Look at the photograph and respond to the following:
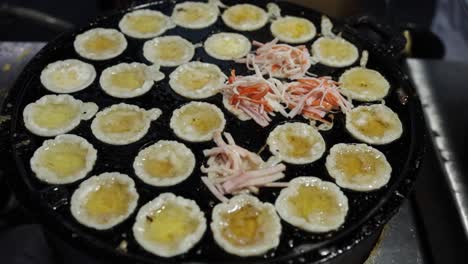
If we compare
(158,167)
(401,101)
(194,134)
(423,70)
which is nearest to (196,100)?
(194,134)

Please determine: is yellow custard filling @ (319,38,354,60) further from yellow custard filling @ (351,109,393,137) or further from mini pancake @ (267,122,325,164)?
mini pancake @ (267,122,325,164)

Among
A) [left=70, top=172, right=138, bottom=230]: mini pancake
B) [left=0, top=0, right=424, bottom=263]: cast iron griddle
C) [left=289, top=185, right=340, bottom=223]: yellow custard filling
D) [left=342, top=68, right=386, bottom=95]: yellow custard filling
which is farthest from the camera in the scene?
[left=342, top=68, right=386, bottom=95]: yellow custard filling

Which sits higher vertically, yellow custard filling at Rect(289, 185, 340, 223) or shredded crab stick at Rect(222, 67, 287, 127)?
shredded crab stick at Rect(222, 67, 287, 127)

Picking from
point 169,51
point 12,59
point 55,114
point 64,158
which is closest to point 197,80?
point 169,51

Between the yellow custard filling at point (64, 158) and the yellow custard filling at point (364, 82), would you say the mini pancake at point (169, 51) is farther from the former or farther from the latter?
the yellow custard filling at point (364, 82)

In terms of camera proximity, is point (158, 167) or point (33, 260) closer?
point (158, 167)

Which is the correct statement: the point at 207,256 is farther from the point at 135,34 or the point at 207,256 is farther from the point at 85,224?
the point at 135,34

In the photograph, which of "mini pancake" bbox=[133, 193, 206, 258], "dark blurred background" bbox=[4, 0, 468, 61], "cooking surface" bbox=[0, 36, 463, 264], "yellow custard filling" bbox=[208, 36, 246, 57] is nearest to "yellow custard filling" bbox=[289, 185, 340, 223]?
"mini pancake" bbox=[133, 193, 206, 258]
